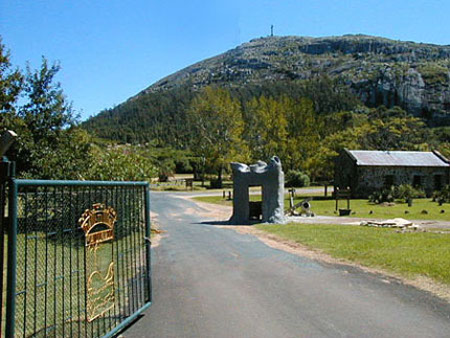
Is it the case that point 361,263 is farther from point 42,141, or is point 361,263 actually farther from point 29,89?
point 29,89

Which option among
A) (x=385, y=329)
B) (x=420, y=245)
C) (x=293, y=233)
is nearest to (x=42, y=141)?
(x=293, y=233)

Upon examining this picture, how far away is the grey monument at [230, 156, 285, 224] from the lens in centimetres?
2106

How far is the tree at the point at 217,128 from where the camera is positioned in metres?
60.7

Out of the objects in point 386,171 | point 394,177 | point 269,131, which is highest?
point 269,131

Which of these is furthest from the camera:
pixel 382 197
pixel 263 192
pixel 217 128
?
pixel 217 128

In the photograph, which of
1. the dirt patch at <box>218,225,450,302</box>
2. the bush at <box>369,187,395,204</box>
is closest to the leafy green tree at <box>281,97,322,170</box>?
the bush at <box>369,187,395,204</box>

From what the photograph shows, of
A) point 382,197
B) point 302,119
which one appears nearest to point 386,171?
point 382,197

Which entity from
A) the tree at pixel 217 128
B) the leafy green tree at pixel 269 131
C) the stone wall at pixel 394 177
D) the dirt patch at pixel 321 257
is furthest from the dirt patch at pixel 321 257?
the leafy green tree at pixel 269 131

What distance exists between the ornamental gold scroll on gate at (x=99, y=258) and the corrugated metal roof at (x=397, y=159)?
1364 inches

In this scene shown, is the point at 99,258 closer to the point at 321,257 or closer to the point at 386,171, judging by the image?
the point at 321,257

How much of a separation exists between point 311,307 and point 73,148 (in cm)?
1319

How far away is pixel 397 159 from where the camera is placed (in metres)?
40.4

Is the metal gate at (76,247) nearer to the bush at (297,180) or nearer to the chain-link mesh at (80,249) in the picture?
the chain-link mesh at (80,249)

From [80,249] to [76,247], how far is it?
10 centimetres
